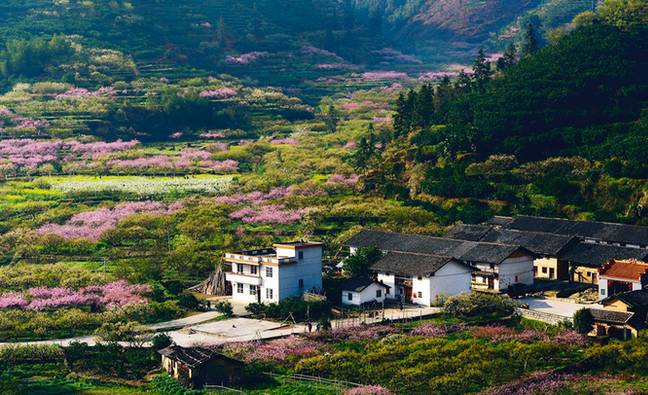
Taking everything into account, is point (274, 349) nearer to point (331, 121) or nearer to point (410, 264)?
point (410, 264)

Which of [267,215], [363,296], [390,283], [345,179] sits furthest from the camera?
[345,179]

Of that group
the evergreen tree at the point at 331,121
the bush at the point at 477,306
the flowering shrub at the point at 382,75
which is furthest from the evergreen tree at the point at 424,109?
the flowering shrub at the point at 382,75

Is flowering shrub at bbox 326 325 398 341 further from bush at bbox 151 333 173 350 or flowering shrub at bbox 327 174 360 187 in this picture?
flowering shrub at bbox 327 174 360 187

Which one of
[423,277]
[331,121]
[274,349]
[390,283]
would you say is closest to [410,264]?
[390,283]

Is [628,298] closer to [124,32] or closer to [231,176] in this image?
[231,176]

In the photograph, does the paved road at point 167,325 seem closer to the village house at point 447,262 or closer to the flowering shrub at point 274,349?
the flowering shrub at point 274,349

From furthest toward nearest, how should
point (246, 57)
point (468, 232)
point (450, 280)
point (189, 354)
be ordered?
1. point (246, 57)
2. point (468, 232)
3. point (450, 280)
4. point (189, 354)
